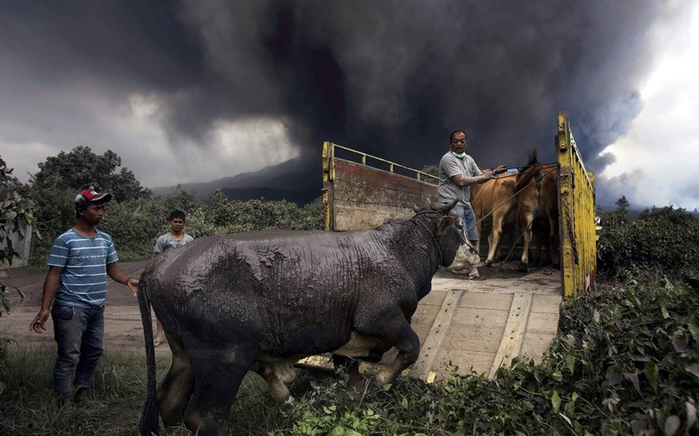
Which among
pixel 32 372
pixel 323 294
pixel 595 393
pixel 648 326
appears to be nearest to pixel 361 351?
pixel 323 294

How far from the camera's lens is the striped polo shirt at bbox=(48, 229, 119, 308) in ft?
11.7

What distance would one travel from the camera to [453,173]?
474 cm

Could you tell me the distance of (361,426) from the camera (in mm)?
2271

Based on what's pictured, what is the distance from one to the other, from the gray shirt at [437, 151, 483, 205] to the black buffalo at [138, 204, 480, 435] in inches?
69.6

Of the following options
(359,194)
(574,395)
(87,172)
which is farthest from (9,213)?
(87,172)

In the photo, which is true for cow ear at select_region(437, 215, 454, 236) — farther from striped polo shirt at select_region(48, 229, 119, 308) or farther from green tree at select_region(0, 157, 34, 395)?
green tree at select_region(0, 157, 34, 395)

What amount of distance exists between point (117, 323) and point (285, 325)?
703 cm

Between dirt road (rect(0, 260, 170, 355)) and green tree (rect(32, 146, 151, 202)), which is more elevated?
green tree (rect(32, 146, 151, 202))

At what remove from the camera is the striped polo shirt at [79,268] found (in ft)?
11.7

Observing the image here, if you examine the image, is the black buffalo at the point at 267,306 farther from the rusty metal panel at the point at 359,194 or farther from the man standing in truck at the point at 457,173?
the rusty metal panel at the point at 359,194

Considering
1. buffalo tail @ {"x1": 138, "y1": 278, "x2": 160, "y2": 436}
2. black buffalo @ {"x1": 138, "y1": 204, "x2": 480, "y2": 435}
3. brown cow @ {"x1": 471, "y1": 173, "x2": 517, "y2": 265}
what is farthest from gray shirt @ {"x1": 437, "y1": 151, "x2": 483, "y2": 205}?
buffalo tail @ {"x1": 138, "y1": 278, "x2": 160, "y2": 436}

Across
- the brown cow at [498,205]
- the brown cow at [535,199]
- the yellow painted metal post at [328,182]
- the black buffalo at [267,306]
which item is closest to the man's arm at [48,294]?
the black buffalo at [267,306]

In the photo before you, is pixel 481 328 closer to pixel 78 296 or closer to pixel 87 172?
pixel 78 296

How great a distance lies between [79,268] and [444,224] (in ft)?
10.0
